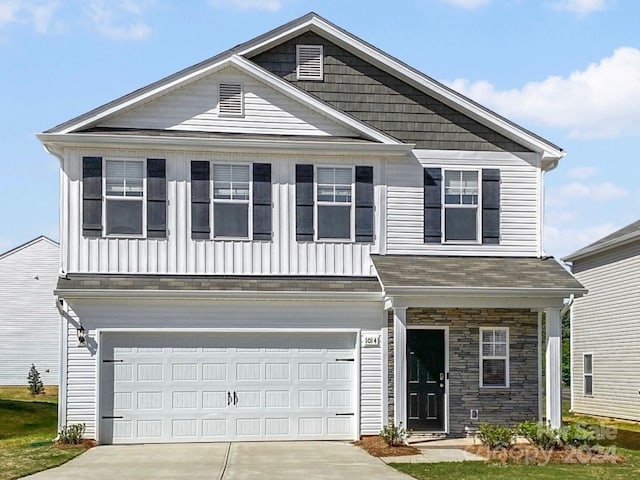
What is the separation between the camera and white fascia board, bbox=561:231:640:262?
26747mm

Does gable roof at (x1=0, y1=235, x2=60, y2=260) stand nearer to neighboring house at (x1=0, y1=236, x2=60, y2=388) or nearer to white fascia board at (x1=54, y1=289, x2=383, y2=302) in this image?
neighboring house at (x1=0, y1=236, x2=60, y2=388)

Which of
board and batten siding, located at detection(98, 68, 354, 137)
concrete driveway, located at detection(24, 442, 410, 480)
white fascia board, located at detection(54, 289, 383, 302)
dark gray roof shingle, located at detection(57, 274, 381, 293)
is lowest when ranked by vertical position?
concrete driveway, located at detection(24, 442, 410, 480)

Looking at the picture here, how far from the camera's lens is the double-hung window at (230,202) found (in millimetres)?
19516

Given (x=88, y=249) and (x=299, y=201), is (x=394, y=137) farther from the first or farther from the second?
(x=88, y=249)

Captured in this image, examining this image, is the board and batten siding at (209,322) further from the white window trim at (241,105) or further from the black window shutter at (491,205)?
the white window trim at (241,105)

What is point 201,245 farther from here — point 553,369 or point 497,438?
point 553,369

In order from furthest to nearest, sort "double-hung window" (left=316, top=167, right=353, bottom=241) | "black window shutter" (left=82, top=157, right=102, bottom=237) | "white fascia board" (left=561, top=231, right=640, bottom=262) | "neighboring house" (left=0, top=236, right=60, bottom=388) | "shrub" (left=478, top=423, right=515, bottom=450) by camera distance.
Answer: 1. "neighboring house" (left=0, top=236, right=60, bottom=388)
2. "white fascia board" (left=561, top=231, right=640, bottom=262)
3. "double-hung window" (left=316, top=167, right=353, bottom=241)
4. "black window shutter" (left=82, top=157, right=102, bottom=237)
5. "shrub" (left=478, top=423, right=515, bottom=450)

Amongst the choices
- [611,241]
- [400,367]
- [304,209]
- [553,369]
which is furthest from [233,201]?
[611,241]

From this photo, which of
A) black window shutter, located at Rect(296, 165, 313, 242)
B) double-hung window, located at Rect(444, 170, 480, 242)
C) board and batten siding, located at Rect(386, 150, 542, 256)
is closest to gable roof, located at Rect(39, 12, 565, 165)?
board and batten siding, located at Rect(386, 150, 542, 256)

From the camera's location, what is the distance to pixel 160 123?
64.5 ft

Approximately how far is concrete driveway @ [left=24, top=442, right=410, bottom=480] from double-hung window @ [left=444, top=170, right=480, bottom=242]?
498 cm

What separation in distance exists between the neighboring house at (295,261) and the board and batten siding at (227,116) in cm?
3

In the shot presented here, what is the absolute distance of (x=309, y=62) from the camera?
20.9 metres

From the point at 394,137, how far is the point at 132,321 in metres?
6.50
